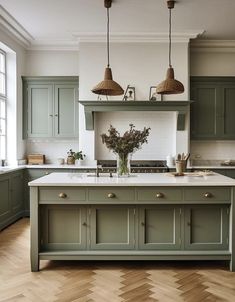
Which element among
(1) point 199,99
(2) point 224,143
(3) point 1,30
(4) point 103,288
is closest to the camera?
(4) point 103,288

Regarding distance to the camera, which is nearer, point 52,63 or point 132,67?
point 132,67

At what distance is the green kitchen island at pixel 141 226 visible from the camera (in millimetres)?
3199

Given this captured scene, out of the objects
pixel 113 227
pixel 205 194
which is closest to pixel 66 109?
pixel 113 227

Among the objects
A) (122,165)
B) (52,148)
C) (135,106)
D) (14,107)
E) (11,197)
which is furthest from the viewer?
(52,148)

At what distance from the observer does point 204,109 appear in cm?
585

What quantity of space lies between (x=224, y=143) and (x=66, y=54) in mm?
3576

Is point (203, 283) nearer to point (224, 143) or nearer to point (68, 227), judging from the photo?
point (68, 227)

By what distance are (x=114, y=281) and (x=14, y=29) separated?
4363mm

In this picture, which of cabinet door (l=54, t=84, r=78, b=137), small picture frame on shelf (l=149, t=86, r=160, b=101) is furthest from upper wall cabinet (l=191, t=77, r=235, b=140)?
cabinet door (l=54, t=84, r=78, b=137)

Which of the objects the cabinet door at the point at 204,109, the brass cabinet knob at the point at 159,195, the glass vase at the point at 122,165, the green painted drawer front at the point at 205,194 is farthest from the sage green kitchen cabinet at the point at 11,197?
the cabinet door at the point at 204,109

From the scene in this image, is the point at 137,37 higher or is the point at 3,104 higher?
the point at 137,37

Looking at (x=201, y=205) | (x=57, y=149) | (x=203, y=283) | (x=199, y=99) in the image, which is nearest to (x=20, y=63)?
(x=57, y=149)

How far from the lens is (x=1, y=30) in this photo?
5121 millimetres

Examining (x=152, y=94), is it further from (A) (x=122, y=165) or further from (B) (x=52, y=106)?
(A) (x=122, y=165)
